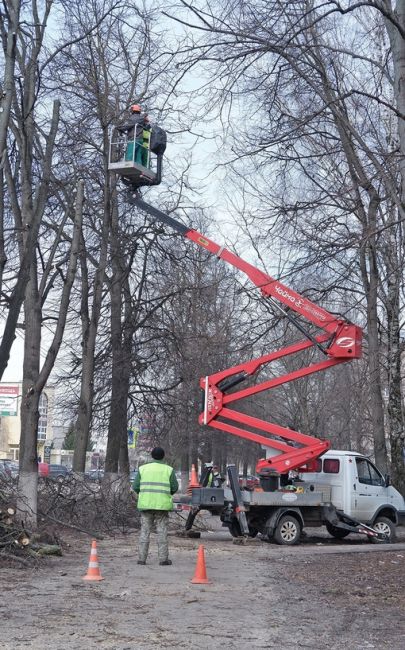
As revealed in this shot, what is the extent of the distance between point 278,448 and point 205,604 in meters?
9.94

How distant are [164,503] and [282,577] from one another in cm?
198

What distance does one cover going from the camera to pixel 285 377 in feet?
61.7

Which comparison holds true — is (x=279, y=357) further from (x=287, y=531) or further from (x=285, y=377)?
(x=287, y=531)

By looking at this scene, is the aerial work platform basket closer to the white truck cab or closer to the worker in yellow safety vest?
the worker in yellow safety vest

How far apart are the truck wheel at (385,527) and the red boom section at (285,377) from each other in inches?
91.7

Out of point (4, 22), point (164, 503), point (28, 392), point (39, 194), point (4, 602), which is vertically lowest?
point (4, 602)

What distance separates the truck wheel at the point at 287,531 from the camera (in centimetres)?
1809

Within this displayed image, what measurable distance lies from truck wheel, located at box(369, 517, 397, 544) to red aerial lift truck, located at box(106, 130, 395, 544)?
0.36 metres

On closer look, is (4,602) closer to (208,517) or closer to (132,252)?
(132,252)

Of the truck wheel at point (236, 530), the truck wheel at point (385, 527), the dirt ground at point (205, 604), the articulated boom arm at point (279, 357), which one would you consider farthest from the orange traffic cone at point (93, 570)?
the truck wheel at point (385, 527)

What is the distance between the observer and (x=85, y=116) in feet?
65.7

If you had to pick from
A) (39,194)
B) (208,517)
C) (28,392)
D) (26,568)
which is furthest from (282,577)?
(208,517)

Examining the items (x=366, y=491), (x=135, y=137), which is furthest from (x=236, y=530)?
(x=135, y=137)

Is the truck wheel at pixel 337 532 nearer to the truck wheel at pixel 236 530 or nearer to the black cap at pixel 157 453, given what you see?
the truck wheel at pixel 236 530
